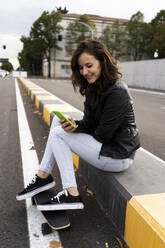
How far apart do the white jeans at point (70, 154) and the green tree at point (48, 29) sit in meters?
60.7

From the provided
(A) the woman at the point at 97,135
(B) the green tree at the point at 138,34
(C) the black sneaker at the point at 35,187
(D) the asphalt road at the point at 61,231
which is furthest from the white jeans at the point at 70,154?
(B) the green tree at the point at 138,34

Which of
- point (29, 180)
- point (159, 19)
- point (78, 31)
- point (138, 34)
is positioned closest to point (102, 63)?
point (29, 180)

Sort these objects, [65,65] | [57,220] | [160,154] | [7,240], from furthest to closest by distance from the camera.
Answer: [65,65]
[160,154]
[57,220]
[7,240]

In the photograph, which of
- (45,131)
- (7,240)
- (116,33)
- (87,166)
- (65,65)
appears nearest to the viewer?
(7,240)

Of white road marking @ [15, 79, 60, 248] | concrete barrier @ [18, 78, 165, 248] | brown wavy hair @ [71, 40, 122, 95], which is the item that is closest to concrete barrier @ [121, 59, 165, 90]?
white road marking @ [15, 79, 60, 248]

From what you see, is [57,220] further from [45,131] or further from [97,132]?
[45,131]

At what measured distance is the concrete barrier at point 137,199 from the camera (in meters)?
1.76

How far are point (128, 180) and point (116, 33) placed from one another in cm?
6371

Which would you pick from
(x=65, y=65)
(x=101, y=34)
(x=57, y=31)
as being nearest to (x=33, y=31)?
(x=57, y=31)

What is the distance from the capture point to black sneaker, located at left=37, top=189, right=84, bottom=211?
89.4 inches

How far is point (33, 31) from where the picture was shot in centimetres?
6291

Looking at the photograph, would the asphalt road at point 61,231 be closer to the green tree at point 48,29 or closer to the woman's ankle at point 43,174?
the woman's ankle at point 43,174

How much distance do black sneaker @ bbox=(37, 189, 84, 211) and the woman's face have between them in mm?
1102

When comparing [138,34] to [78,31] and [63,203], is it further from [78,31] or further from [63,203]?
[63,203]
